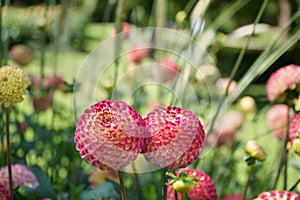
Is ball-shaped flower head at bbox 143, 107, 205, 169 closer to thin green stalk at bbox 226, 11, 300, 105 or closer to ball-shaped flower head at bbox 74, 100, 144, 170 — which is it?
ball-shaped flower head at bbox 74, 100, 144, 170

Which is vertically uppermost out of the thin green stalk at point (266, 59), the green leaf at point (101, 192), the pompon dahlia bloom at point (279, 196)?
the thin green stalk at point (266, 59)

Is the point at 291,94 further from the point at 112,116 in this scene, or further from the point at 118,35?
the point at 112,116

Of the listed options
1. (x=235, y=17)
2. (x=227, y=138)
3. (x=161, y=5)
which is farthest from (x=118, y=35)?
(x=235, y=17)

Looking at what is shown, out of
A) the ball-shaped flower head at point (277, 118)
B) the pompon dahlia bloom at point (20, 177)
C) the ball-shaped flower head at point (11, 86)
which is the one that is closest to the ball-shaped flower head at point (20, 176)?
the pompon dahlia bloom at point (20, 177)

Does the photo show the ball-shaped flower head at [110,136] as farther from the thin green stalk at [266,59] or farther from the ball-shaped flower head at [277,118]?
the ball-shaped flower head at [277,118]

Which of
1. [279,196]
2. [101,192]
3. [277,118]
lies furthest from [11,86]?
[277,118]

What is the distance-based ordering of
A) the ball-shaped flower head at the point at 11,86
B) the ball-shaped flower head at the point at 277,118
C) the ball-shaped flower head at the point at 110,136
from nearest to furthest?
1. the ball-shaped flower head at the point at 110,136
2. the ball-shaped flower head at the point at 11,86
3. the ball-shaped flower head at the point at 277,118

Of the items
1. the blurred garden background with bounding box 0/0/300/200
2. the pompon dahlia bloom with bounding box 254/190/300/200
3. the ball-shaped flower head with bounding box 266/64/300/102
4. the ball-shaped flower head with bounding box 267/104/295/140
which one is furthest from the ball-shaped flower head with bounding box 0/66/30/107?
the ball-shaped flower head with bounding box 267/104/295/140

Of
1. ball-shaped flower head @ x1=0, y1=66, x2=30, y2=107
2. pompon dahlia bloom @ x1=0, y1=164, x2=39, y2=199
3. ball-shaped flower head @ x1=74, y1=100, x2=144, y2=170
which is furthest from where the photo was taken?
pompon dahlia bloom @ x1=0, y1=164, x2=39, y2=199
